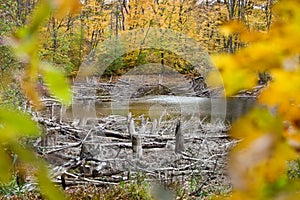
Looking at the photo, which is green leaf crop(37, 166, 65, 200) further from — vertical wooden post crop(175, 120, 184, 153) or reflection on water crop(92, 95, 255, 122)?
reflection on water crop(92, 95, 255, 122)

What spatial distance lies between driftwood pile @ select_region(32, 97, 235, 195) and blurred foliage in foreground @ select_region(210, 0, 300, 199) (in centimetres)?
272

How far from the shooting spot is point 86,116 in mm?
4098

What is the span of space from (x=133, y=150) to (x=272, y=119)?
11.9 ft

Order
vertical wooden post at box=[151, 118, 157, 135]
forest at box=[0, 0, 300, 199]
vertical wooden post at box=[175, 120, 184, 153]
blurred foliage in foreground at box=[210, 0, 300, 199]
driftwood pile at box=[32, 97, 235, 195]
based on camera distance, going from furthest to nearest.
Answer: vertical wooden post at box=[151, 118, 157, 135]
vertical wooden post at box=[175, 120, 184, 153]
driftwood pile at box=[32, 97, 235, 195]
forest at box=[0, 0, 300, 199]
blurred foliage in foreground at box=[210, 0, 300, 199]

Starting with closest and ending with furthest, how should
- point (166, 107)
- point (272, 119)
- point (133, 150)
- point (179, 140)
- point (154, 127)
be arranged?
point (272, 119) → point (133, 150) → point (179, 140) → point (154, 127) → point (166, 107)

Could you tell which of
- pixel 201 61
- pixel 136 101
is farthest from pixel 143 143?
pixel 201 61

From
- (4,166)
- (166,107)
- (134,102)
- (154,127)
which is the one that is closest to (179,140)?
(154,127)

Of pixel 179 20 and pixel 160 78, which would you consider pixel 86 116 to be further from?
pixel 179 20

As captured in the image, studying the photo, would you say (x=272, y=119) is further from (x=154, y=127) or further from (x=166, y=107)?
(x=166, y=107)

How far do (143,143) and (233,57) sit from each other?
3744 millimetres

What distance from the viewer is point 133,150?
3736mm

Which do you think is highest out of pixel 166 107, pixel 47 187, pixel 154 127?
pixel 47 187

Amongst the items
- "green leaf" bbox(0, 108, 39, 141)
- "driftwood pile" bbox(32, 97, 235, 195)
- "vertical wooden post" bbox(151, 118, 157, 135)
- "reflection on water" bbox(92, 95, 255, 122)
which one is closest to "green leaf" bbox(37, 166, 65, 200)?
"green leaf" bbox(0, 108, 39, 141)

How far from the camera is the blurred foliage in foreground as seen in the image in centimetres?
12
